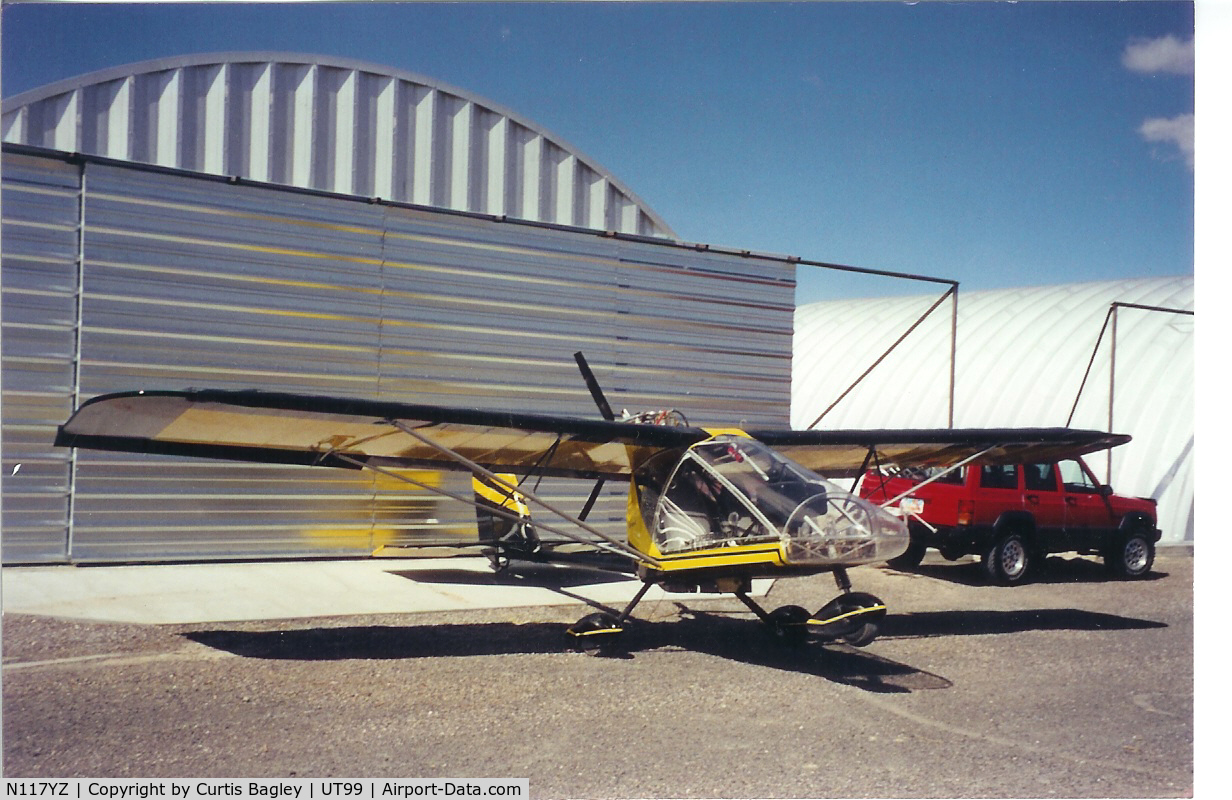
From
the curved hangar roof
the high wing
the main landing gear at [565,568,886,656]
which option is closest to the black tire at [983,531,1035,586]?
the high wing

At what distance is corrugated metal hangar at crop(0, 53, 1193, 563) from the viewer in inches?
406

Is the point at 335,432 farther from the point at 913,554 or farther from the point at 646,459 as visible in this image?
the point at 913,554

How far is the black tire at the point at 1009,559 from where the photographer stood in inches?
520

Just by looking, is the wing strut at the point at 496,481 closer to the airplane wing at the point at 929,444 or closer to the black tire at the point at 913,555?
the airplane wing at the point at 929,444

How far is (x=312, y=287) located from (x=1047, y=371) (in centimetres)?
1556

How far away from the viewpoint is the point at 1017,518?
13547mm

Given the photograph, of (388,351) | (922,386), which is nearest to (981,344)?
(922,386)

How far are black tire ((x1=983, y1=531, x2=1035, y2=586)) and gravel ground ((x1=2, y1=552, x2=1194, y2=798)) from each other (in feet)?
11.5

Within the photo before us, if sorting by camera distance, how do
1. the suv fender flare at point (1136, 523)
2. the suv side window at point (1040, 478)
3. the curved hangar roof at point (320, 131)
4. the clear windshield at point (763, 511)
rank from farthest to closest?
the suv fender flare at point (1136, 523) → the suv side window at point (1040, 478) → the curved hangar roof at point (320, 131) → the clear windshield at point (763, 511)

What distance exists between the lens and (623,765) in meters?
5.34

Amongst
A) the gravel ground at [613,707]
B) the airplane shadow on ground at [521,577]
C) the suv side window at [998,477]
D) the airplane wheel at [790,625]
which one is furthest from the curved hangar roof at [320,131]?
the airplane wheel at [790,625]

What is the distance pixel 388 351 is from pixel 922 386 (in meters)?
14.2

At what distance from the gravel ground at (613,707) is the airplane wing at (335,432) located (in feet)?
5.28

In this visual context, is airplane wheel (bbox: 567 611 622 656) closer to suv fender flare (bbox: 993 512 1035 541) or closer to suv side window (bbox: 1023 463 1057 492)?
suv fender flare (bbox: 993 512 1035 541)
